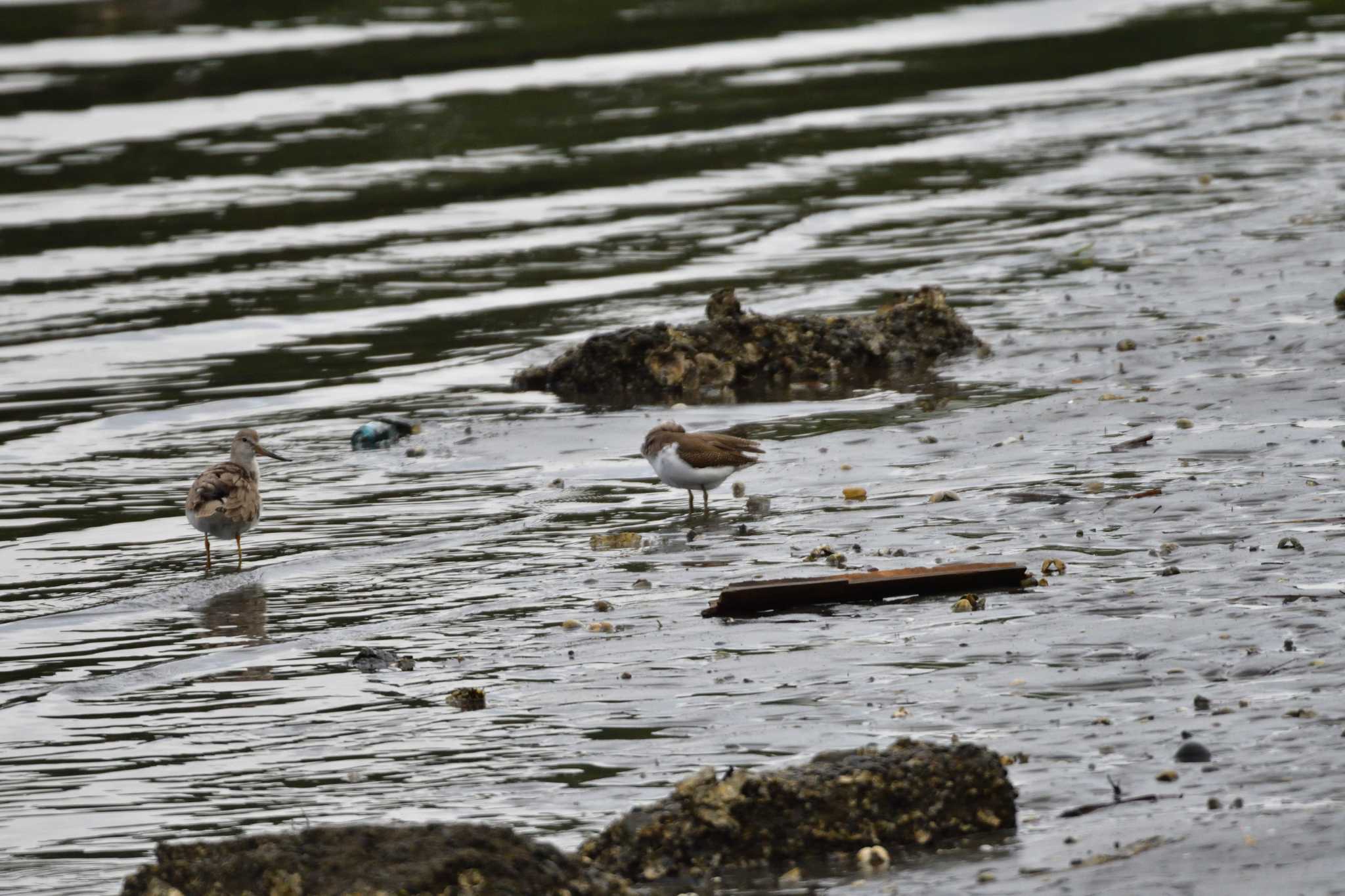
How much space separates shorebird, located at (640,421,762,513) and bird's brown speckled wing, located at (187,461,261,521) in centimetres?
248

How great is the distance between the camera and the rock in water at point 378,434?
46.5 feet

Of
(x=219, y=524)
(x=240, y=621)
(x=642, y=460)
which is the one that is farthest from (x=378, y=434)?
(x=240, y=621)

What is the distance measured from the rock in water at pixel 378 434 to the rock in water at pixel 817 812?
8.14m

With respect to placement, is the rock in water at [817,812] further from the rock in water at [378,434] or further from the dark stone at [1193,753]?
the rock in water at [378,434]

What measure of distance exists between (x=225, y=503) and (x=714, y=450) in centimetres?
297

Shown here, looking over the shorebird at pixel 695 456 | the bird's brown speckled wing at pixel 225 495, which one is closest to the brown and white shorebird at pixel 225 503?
the bird's brown speckled wing at pixel 225 495

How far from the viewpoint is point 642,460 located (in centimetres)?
1341

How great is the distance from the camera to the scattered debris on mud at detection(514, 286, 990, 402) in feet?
50.3

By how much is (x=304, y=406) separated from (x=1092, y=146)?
14.0m

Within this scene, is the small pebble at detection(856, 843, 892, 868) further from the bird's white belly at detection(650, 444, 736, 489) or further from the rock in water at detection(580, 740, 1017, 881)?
the bird's white belly at detection(650, 444, 736, 489)

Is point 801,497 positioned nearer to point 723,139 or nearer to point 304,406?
point 304,406

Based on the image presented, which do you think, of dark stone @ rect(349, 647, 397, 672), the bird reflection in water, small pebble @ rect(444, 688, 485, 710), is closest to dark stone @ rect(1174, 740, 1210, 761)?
small pebble @ rect(444, 688, 485, 710)

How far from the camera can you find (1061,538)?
1012 centimetres

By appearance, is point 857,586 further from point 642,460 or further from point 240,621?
point 642,460
